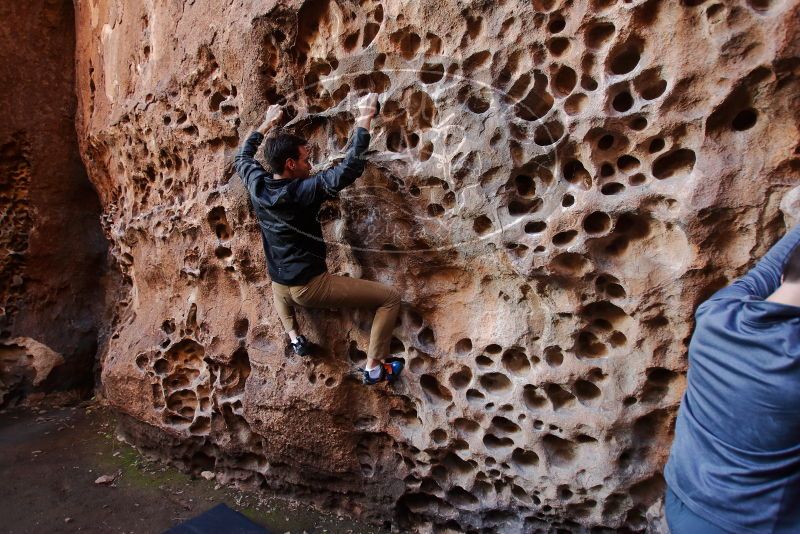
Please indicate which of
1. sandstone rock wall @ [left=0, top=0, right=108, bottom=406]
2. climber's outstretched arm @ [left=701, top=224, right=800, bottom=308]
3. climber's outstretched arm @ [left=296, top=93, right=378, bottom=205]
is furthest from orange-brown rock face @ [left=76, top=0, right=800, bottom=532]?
sandstone rock wall @ [left=0, top=0, right=108, bottom=406]

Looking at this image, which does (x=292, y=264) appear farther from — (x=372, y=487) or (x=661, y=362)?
(x=661, y=362)

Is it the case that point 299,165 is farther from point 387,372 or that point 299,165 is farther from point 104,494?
point 104,494

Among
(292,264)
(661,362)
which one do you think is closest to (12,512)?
(292,264)

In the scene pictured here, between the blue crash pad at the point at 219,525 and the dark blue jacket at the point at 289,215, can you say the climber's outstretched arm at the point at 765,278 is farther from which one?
the blue crash pad at the point at 219,525

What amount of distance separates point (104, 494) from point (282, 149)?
7.95ft

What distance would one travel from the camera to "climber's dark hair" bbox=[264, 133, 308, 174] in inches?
86.2

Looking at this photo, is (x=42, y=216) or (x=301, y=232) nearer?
(x=301, y=232)

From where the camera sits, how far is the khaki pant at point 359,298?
2377 mm

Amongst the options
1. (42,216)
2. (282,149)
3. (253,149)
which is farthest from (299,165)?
(42,216)

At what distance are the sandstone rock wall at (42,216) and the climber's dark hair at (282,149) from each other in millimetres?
3404

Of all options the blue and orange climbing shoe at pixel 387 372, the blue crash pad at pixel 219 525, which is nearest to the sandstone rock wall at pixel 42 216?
the blue crash pad at pixel 219 525

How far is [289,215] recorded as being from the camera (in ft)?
7.40

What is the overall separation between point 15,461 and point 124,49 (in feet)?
9.44

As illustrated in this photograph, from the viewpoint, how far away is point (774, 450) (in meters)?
1.16
